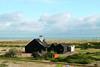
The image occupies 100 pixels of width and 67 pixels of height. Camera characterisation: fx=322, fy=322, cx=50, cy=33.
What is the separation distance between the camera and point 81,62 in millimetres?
62094

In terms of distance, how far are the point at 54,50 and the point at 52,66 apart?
28.9 meters

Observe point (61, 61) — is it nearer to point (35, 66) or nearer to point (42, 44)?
point (35, 66)

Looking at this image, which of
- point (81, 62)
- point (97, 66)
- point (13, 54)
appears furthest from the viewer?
point (13, 54)

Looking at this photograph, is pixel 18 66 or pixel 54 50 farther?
pixel 54 50

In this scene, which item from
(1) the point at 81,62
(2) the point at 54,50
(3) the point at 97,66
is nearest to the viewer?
(3) the point at 97,66

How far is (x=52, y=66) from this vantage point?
180 feet

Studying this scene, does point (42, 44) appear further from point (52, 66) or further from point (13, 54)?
point (52, 66)

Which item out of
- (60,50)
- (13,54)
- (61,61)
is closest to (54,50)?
(60,50)

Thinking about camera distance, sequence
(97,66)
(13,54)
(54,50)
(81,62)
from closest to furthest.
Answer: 1. (97,66)
2. (81,62)
3. (13,54)
4. (54,50)

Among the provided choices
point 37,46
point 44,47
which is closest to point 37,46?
point 37,46

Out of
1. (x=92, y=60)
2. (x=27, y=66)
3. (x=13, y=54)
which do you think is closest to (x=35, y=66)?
(x=27, y=66)

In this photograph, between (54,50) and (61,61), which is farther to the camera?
(54,50)

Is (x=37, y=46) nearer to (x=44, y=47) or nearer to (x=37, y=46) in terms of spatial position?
(x=37, y=46)

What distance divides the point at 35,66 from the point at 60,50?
99.6ft
